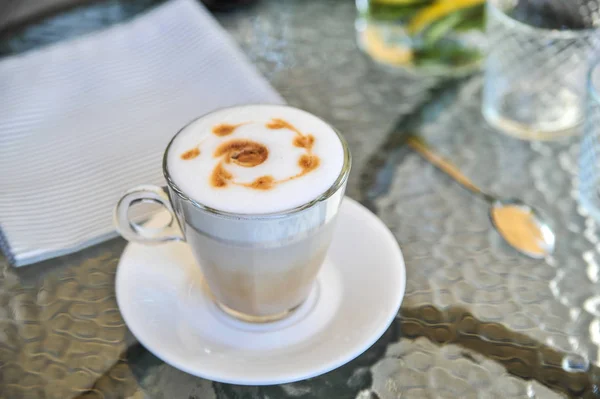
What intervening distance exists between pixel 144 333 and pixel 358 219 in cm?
20

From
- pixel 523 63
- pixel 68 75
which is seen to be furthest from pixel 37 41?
pixel 523 63

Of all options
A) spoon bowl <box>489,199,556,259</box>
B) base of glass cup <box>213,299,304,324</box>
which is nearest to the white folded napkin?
base of glass cup <box>213,299,304,324</box>

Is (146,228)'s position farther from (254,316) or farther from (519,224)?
(519,224)

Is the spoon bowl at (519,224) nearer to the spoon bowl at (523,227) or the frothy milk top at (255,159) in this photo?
the spoon bowl at (523,227)

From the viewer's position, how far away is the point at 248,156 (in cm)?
45

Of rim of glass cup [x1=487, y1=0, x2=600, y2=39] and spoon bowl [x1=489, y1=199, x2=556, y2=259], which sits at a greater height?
rim of glass cup [x1=487, y1=0, x2=600, y2=39]

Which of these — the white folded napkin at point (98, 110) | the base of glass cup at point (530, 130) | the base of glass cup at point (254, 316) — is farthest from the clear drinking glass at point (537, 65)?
the base of glass cup at point (254, 316)

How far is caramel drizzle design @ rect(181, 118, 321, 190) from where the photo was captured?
17.1 inches

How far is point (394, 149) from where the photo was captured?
68 cm

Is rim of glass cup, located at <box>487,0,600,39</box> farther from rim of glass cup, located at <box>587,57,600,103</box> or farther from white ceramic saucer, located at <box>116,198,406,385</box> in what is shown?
white ceramic saucer, located at <box>116,198,406,385</box>

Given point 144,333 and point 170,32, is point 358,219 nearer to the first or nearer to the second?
point 144,333

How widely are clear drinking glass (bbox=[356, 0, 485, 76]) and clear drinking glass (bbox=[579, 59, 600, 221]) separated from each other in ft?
0.64

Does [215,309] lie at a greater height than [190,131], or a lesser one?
lesser

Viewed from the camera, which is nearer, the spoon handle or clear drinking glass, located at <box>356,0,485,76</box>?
the spoon handle
